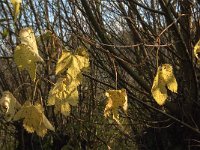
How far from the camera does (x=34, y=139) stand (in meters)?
4.57

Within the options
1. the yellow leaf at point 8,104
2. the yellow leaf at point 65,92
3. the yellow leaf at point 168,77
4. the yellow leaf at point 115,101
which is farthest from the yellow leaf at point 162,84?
the yellow leaf at point 8,104

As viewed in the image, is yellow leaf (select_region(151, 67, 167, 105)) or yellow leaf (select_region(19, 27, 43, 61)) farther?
yellow leaf (select_region(151, 67, 167, 105))

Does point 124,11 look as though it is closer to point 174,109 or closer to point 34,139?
point 174,109

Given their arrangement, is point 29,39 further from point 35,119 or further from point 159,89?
point 159,89

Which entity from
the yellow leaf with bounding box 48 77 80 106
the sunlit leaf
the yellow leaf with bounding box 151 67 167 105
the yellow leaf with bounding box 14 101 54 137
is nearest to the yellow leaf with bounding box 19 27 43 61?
the sunlit leaf

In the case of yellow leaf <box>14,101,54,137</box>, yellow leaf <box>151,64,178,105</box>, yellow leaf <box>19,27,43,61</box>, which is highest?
yellow leaf <box>19,27,43,61</box>

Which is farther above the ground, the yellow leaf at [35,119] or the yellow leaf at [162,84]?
the yellow leaf at [162,84]

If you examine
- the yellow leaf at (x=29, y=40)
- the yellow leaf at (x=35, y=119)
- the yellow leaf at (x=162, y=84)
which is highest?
the yellow leaf at (x=29, y=40)

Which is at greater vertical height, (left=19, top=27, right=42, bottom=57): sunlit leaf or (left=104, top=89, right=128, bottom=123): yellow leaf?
(left=19, top=27, right=42, bottom=57): sunlit leaf

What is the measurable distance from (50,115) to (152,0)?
1.71 meters

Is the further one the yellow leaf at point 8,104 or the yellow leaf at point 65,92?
the yellow leaf at point 8,104

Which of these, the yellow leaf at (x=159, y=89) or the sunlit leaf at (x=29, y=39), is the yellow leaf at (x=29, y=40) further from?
the yellow leaf at (x=159, y=89)

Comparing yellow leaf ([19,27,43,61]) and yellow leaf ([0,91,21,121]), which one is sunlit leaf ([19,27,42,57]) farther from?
yellow leaf ([0,91,21,121])

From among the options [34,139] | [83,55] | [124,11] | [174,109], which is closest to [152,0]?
[124,11]
